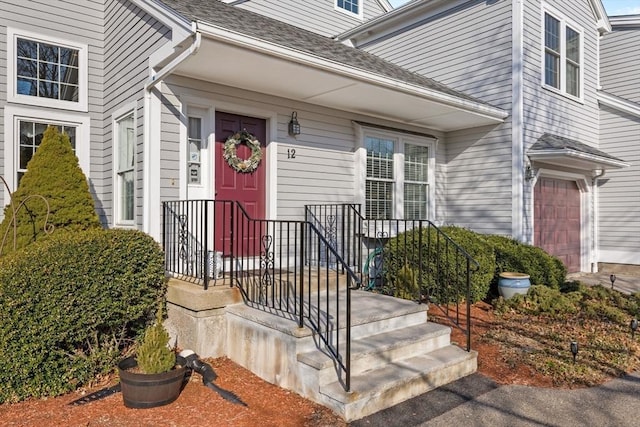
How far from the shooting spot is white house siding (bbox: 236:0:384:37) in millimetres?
9070

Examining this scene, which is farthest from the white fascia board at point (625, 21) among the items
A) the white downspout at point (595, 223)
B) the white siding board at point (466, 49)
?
the white siding board at point (466, 49)

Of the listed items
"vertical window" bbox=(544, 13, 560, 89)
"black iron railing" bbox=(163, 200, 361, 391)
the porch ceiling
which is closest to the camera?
"black iron railing" bbox=(163, 200, 361, 391)

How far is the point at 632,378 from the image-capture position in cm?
404

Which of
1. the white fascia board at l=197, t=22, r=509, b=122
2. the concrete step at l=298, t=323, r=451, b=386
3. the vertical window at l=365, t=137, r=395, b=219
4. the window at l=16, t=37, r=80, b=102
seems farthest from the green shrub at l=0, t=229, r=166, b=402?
the vertical window at l=365, t=137, r=395, b=219

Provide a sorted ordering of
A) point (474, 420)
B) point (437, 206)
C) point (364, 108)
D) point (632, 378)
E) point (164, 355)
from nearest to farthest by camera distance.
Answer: point (474, 420)
point (164, 355)
point (632, 378)
point (364, 108)
point (437, 206)

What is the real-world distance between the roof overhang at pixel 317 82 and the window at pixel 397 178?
48cm

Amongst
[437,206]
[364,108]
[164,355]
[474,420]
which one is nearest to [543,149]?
[437,206]

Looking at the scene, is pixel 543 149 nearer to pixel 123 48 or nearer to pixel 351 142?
pixel 351 142

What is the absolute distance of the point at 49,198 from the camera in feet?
16.6

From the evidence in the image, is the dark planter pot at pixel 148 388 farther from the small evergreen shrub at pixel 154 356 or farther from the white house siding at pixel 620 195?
the white house siding at pixel 620 195

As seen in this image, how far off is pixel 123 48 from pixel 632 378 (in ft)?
22.0

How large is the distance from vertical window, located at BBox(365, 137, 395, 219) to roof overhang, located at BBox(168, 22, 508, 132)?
1.57ft

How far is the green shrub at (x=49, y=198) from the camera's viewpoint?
A: 5.02 meters

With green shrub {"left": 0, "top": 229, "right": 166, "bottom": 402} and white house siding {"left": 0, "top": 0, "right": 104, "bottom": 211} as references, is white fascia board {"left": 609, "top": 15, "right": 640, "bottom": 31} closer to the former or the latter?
white house siding {"left": 0, "top": 0, "right": 104, "bottom": 211}
